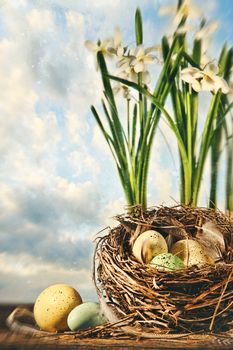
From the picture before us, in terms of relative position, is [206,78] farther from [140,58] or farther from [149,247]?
[149,247]

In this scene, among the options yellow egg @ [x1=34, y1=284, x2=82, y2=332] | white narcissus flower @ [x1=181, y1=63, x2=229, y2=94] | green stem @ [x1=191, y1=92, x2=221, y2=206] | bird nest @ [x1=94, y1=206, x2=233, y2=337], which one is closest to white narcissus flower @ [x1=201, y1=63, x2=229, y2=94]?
white narcissus flower @ [x1=181, y1=63, x2=229, y2=94]

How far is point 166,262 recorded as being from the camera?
1316mm

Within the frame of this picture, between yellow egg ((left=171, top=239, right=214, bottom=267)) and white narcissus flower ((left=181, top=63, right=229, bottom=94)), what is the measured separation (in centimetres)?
53

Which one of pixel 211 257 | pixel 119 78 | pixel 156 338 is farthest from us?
pixel 119 78

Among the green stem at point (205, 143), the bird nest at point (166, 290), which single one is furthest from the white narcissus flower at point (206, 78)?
the bird nest at point (166, 290)

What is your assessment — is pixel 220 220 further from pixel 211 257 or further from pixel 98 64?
pixel 98 64

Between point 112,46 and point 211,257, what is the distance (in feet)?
2.70

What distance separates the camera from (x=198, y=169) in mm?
1803

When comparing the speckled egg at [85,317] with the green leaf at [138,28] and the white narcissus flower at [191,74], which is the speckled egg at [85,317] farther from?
the green leaf at [138,28]

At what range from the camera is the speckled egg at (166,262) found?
1.31 m

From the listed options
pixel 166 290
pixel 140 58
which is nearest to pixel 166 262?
pixel 166 290

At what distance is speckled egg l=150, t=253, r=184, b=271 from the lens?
51.6 inches

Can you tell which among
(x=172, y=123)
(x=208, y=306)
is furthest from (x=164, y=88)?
(x=208, y=306)

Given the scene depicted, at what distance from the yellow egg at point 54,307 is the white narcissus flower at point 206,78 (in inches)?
30.6
